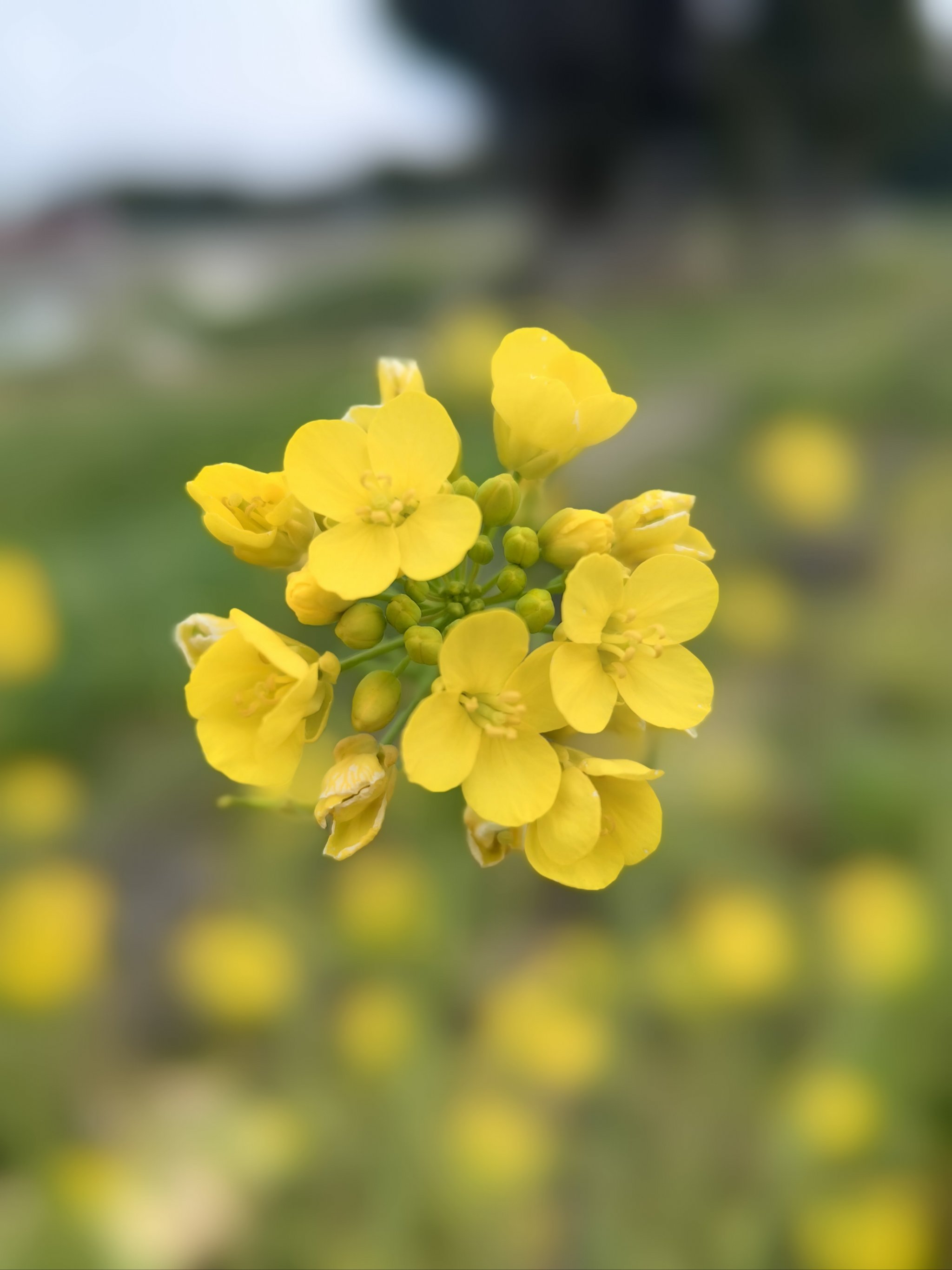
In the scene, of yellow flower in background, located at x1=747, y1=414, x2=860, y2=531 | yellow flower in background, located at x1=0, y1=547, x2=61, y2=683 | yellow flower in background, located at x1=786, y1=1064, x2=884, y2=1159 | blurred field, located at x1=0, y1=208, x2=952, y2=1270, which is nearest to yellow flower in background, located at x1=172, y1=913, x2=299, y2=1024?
blurred field, located at x1=0, y1=208, x2=952, y2=1270

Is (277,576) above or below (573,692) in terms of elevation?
below

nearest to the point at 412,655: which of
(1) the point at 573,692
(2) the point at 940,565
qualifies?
(1) the point at 573,692

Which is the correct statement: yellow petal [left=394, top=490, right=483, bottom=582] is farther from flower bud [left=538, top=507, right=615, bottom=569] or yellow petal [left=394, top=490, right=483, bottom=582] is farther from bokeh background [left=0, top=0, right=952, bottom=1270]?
bokeh background [left=0, top=0, right=952, bottom=1270]

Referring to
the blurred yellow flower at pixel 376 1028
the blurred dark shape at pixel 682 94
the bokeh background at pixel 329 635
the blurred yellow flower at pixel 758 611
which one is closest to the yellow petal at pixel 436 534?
the bokeh background at pixel 329 635

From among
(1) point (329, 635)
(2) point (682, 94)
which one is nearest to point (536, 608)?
(1) point (329, 635)

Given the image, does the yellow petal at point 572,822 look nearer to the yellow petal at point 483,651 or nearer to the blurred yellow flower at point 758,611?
the yellow petal at point 483,651

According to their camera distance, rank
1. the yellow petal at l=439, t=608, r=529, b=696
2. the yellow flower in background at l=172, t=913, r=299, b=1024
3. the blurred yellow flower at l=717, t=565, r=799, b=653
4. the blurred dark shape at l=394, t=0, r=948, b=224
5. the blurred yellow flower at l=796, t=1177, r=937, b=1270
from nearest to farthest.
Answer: the yellow petal at l=439, t=608, r=529, b=696 → the blurred yellow flower at l=796, t=1177, r=937, b=1270 → the yellow flower in background at l=172, t=913, r=299, b=1024 → the blurred yellow flower at l=717, t=565, r=799, b=653 → the blurred dark shape at l=394, t=0, r=948, b=224

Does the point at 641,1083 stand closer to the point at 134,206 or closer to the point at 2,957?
the point at 2,957
